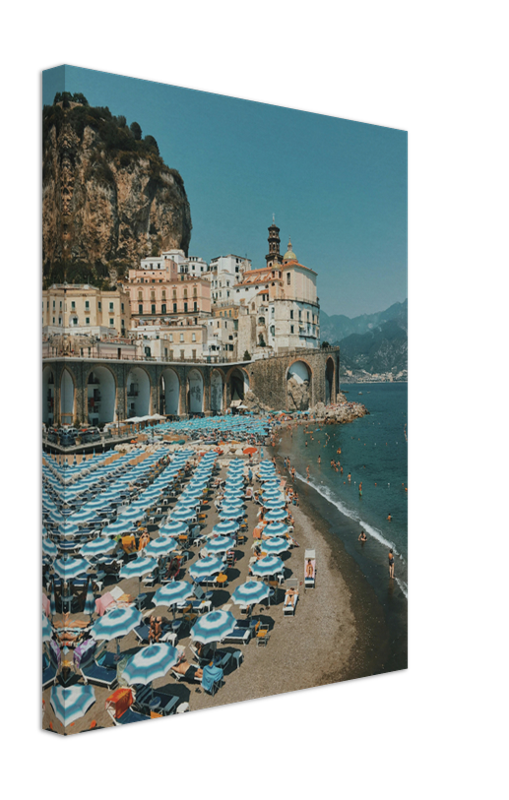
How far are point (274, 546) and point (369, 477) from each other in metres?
2.37

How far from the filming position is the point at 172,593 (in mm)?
7461

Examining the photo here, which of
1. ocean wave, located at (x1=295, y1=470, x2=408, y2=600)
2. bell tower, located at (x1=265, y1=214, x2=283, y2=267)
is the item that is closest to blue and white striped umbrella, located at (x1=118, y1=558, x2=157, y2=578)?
ocean wave, located at (x1=295, y1=470, x2=408, y2=600)

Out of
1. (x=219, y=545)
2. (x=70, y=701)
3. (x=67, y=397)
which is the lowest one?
(x=70, y=701)

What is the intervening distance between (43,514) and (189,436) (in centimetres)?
360

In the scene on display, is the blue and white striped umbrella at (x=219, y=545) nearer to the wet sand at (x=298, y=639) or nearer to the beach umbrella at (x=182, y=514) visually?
the wet sand at (x=298, y=639)

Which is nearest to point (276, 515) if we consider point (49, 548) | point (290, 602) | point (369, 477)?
point (369, 477)

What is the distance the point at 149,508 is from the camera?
375 inches

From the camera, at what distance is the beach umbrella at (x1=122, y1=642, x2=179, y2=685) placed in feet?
20.1

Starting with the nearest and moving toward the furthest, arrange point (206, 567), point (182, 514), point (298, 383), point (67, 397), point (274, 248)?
point (67, 397), point (206, 567), point (274, 248), point (182, 514), point (298, 383)

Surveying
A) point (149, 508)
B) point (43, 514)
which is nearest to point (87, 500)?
point (43, 514)

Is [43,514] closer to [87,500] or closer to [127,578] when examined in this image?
[87,500]

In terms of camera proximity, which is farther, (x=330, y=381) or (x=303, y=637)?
(x=330, y=381)

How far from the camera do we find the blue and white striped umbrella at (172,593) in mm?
7316

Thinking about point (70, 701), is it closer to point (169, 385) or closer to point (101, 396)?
point (101, 396)
